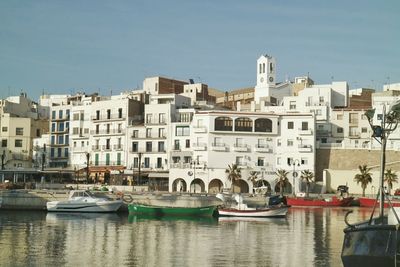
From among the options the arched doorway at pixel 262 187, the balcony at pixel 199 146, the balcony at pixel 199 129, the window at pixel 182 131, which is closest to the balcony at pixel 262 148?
the arched doorway at pixel 262 187

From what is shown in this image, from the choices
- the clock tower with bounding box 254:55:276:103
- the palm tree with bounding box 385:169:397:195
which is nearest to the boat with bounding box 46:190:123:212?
the palm tree with bounding box 385:169:397:195

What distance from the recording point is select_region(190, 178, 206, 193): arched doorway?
83.1m

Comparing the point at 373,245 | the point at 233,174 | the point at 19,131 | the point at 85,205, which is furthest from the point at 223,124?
the point at 373,245

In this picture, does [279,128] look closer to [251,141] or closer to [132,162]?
[251,141]

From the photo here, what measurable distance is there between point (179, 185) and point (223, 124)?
32.6 feet

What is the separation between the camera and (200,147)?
83.6m

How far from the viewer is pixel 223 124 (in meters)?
84.4

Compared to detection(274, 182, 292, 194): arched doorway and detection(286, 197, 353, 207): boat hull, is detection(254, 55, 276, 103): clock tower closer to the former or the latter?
detection(274, 182, 292, 194): arched doorway

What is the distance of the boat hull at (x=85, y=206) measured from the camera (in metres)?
60.4

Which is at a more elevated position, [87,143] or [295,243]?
[87,143]

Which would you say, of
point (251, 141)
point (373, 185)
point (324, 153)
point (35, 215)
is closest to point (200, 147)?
point (251, 141)

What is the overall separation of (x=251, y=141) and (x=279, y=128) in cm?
423

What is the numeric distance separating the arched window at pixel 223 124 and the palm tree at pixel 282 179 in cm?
876

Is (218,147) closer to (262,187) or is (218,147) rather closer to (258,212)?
(262,187)
